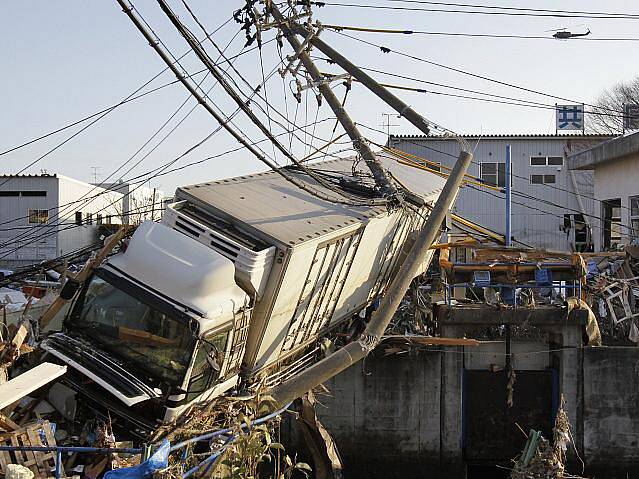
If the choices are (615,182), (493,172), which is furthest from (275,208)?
(493,172)

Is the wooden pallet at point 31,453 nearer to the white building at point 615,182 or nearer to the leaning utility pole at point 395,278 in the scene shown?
the leaning utility pole at point 395,278

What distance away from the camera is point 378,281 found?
53.0 ft

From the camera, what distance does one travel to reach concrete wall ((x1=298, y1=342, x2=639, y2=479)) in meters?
16.2

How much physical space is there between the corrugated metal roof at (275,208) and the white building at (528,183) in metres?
20.7

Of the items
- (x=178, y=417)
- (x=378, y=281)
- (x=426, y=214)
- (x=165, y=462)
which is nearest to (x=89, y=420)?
(x=178, y=417)

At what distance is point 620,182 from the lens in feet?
89.0

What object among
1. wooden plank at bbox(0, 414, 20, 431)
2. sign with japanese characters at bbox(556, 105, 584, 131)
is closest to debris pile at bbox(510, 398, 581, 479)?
wooden plank at bbox(0, 414, 20, 431)

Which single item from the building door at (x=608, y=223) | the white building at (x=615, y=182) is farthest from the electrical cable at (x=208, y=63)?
the building door at (x=608, y=223)

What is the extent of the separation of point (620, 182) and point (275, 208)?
1950 cm

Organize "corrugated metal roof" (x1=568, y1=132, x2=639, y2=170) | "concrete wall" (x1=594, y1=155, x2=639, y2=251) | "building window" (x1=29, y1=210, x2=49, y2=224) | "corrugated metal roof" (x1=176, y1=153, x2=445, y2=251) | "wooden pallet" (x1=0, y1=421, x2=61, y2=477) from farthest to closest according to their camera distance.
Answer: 1. "building window" (x1=29, y1=210, x2=49, y2=224)
2. "concrete wall" (x1=594, y1=155, x2=639, y2=251)
3. "corrugated metal roof" (x1=568, y1=132, x2=639, y2=170)
4. "corrugated metal roof" (x1=176, y1=153, x2=445, y2=251)
5. "wooden pallet" (x1=0, y1=421, x2=61, y2=477)

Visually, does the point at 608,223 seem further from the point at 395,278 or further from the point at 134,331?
the point at 134,331

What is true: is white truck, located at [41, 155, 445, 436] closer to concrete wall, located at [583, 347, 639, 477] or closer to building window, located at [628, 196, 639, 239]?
concrete wall, located at [583, 347, 639, 477]

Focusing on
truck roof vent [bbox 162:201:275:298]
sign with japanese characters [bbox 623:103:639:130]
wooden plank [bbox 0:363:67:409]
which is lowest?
wooden plank [bbox 0:363:67:409]

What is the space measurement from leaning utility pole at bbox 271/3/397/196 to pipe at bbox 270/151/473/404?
9.46ft
